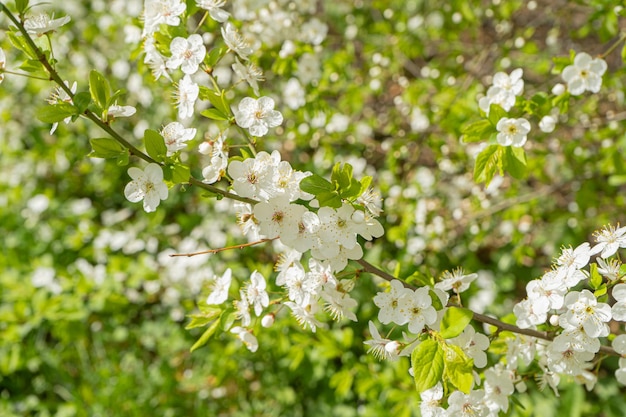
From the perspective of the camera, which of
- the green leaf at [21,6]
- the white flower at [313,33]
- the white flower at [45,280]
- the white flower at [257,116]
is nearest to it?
the green leaf at [21,6]

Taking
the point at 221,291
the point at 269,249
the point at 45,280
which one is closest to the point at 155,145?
the point at 221,291

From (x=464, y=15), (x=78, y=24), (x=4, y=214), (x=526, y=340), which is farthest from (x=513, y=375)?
(x=78, y=24)

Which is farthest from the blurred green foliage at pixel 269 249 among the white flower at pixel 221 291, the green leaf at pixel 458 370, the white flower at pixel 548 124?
the green leaf at pixel 458 370

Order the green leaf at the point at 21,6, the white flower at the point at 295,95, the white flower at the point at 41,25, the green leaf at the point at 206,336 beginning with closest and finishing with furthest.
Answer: the green leaf at the point at 21,6 < the white flower at the point at 41,25 < the green leaf at the point at 206,336 < the white flower at the point at 295,95

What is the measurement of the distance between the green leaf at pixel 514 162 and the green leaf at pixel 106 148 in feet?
3.10

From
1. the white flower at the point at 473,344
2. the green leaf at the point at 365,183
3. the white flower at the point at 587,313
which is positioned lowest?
the white flower at the point at 473,344

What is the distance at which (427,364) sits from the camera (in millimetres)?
1085

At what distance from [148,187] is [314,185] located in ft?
1.21

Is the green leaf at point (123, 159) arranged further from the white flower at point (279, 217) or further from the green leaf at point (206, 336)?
the green leaf at point (206, 336)

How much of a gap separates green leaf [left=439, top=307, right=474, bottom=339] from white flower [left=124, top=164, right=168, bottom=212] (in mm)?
629

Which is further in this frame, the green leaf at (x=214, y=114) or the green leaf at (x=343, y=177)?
the green leaf at (x=214, y=114)

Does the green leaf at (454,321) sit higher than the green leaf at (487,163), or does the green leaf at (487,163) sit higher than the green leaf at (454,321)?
the green leaf at (487,163)

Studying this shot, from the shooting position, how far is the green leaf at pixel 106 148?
1108 millimetres

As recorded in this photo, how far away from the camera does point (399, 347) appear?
119 cm
